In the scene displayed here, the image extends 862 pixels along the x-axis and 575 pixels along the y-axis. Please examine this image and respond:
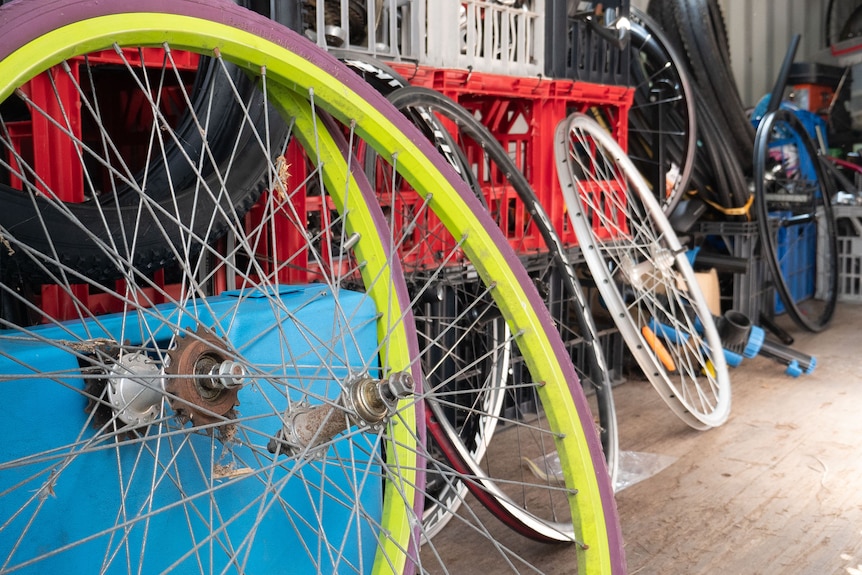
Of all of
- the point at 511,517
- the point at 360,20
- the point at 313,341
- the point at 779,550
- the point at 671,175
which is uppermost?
the point at 360,20

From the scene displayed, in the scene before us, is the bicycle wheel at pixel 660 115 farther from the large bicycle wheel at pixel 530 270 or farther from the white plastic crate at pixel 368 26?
the white plastic crate at pixel 368 26

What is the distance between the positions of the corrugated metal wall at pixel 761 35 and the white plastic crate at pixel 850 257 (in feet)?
4.36

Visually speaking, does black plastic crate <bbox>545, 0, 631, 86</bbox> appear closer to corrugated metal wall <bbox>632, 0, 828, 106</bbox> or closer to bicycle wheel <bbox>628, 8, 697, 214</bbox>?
bicycle wheel <bbox>628, 8, 697, 214</bbox>

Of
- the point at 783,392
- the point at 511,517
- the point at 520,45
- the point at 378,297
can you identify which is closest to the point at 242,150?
the point at 378,297

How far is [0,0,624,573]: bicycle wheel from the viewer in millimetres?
1071

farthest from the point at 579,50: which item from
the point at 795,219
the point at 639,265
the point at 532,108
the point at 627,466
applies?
the point at 795,219

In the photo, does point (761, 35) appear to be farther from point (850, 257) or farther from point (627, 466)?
point (627, 466)

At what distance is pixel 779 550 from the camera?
6.84 feet

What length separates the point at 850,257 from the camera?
18.5 ft

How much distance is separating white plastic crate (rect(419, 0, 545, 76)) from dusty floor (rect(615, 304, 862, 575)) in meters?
1.36

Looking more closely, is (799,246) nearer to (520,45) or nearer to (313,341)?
(520,45)

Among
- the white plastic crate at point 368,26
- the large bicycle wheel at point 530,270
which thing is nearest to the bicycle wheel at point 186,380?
the large bicycle wheel at point 530,270

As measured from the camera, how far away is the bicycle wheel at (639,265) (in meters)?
2.55

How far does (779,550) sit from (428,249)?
1190mm
